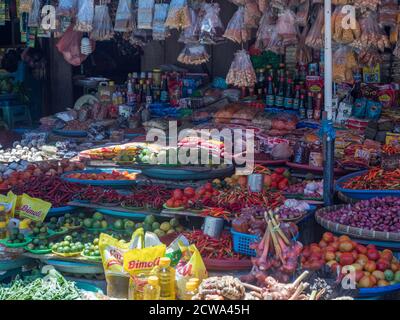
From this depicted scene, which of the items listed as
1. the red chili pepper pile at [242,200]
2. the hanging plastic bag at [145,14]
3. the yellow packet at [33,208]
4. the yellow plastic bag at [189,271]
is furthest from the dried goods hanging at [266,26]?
the yellow plastic bag at [189,271]

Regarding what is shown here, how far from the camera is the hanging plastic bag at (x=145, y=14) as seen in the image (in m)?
6.87

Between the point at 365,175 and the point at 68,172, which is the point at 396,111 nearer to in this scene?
the point at 365,175

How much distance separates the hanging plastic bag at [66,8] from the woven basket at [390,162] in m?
3.41

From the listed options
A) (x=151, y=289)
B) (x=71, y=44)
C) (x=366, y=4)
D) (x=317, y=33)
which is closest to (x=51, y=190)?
(x=71, y=44)

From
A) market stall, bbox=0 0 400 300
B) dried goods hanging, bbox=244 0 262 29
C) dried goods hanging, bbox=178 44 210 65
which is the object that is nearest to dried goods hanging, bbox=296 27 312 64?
market stall, bbox=0 0 400 300

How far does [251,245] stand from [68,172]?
2943mm

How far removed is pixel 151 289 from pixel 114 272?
1.58 feet

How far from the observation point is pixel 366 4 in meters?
5.51

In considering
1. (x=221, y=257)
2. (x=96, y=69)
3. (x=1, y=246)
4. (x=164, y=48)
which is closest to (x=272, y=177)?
(x=221, y=257)

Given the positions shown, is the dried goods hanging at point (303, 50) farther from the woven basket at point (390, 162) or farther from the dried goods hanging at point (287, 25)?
the woven basket at point (390, 162)

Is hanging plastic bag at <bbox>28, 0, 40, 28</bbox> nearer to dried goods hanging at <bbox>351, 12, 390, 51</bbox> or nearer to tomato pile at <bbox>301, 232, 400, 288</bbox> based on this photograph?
dried goods hanging at <bbox>351, 12, 390, 51</bbox>

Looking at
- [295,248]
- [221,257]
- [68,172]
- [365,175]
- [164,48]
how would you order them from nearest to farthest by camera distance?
1. [295,248]
2. [221,257]
3. [365,175]
4. [68,172]
5. [164,48]

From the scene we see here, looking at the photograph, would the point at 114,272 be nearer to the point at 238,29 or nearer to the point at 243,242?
the point at 243,242

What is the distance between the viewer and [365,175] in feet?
19.0
